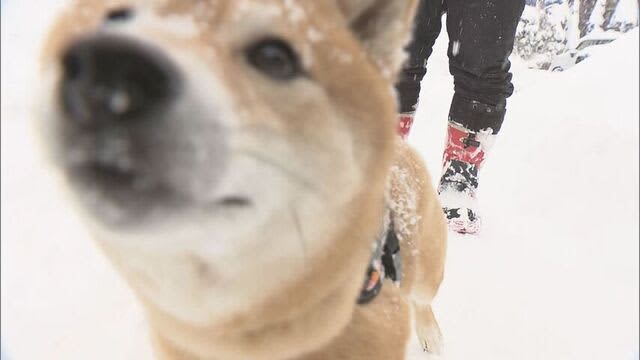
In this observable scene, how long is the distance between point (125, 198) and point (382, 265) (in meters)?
0.77

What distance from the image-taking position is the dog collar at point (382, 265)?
1282 mm

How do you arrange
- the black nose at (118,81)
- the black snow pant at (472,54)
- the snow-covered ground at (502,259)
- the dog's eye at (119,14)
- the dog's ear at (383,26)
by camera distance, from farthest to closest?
the black snow pant at (472,54) → the snow-covered ground at (502,259) → the dog's ear at (383,26) → the dog's eye at (119,14) → the black nose at (118,81)

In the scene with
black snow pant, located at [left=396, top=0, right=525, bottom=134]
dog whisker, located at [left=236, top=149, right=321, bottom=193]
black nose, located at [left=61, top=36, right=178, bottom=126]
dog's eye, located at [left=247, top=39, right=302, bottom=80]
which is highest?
black snow pant, located at [left=396, top=0, right=525, bottom=134]

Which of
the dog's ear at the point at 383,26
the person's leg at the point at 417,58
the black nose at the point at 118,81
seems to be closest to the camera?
the black nose at the point at 118,81

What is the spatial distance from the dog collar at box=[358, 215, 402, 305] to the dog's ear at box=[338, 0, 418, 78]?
43 centimetres

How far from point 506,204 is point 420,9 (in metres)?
1.22

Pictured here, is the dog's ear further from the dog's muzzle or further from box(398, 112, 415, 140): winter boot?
box(398, 112, 415, 140): winter boot

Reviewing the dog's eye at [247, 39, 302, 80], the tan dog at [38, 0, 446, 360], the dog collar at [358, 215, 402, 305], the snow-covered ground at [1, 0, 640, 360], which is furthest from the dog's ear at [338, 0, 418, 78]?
the snow-covered ground at [1, 0, 640, 360]

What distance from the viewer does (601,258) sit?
2.33 meters

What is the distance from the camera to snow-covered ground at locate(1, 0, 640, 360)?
1.95 meters

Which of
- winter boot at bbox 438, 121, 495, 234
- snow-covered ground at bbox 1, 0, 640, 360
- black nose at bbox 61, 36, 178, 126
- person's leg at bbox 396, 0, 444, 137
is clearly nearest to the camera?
black nose at bbox 61, 36, 178, 126

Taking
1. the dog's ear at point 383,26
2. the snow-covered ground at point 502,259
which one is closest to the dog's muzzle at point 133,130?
the dog's ear at point 383,26

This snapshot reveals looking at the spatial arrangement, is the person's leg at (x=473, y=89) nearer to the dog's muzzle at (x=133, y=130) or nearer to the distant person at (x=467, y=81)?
the distant person at (x=467, y=81)

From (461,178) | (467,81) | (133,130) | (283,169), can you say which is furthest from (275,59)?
(461,178)
